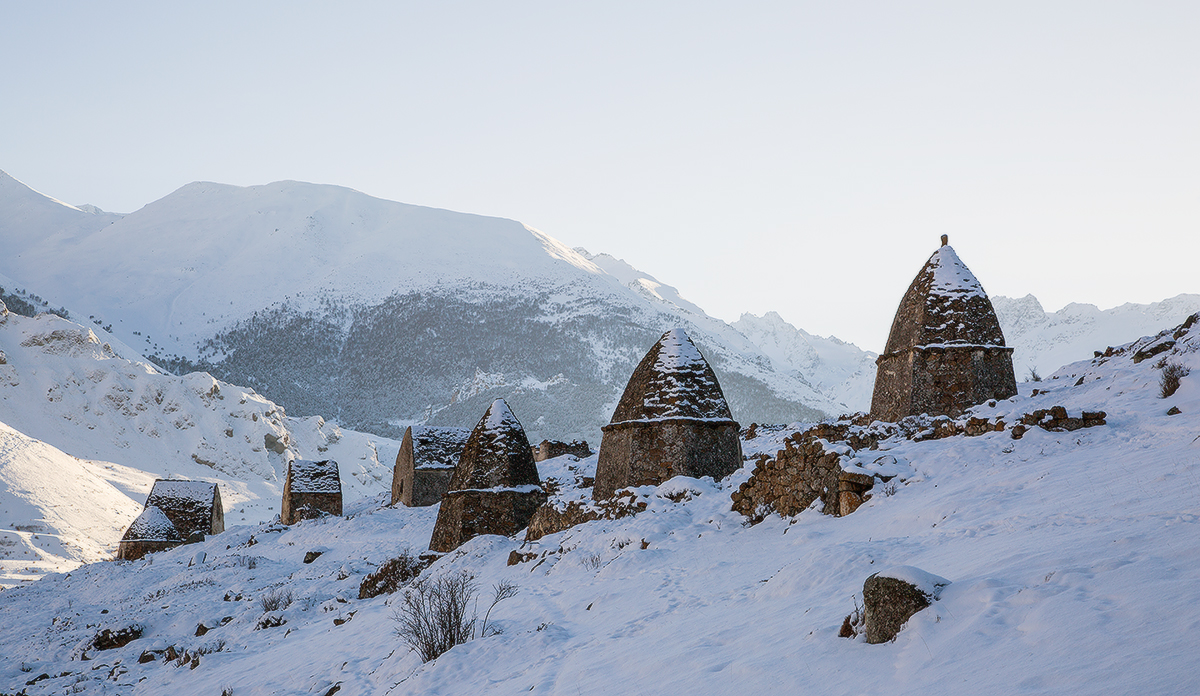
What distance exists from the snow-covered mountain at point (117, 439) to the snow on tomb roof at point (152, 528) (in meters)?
9.73

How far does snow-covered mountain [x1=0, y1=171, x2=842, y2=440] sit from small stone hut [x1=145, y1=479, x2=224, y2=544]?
156 feet

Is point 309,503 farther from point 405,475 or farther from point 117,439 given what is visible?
point 117,439

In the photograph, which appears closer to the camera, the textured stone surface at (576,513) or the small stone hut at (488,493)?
the textured stone surface at (576,513)

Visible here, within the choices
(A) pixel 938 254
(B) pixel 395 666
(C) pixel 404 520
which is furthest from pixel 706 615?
(C) pixel 404 520

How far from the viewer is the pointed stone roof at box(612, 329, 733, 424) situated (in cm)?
1292

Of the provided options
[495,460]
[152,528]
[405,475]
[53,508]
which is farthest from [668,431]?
[53,508]

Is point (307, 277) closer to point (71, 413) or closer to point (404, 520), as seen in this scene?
point (71, 413)

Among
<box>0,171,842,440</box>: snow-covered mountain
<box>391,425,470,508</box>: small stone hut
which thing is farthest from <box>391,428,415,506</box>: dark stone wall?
<box>0,171,842,440</box>: snow-covered mountain

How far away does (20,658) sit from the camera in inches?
513

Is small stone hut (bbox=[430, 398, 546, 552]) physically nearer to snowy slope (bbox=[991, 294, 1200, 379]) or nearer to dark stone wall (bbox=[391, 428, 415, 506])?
dark stone wall (bbox=[391, 428, 415, 506])

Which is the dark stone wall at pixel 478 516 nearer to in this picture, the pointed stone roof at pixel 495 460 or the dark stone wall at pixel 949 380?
the pointed stone roof at pixel 495 460

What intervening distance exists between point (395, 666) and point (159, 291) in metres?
141

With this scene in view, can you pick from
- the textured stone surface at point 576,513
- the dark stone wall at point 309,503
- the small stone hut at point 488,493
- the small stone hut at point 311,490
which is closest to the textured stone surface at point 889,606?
the textured stone surface at point 576,513

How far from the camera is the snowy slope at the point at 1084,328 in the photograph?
147 m
